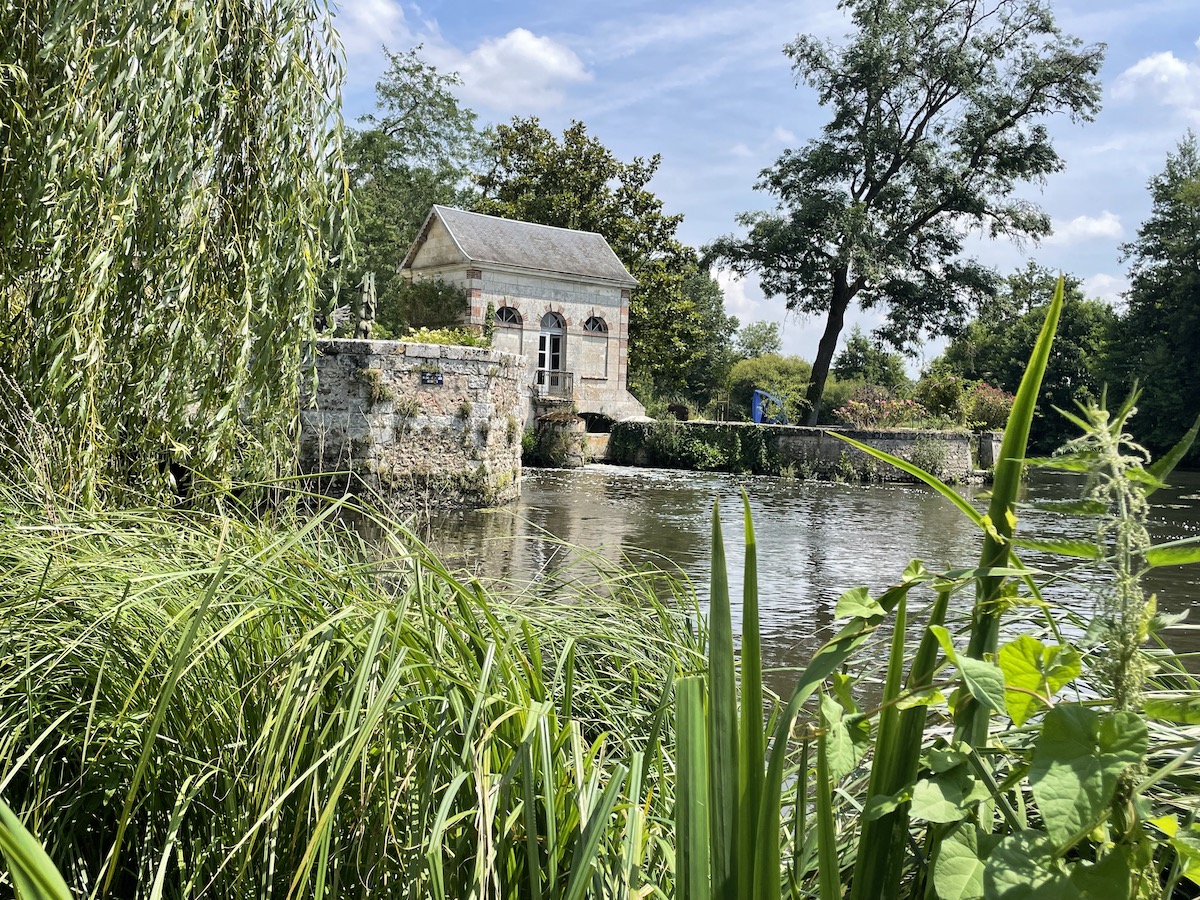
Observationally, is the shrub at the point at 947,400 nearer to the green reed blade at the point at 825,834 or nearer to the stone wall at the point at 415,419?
the stone wall at the point at 415,419

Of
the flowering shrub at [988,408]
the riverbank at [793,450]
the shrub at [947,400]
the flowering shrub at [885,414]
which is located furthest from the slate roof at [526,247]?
the flowering shrub at [988,408]

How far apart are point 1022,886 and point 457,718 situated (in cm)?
103

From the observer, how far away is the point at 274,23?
15.8 ft

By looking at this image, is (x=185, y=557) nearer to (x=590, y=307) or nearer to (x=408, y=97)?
(x=590, y=307)

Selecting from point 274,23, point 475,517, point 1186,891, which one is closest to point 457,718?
point 1186,891

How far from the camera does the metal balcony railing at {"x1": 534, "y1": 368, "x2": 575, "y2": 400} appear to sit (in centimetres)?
2484

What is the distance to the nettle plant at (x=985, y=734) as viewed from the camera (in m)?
0.88

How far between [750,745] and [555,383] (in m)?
24.3

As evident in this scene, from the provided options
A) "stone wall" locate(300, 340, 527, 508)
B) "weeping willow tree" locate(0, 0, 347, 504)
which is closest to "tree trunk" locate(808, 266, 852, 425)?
"stone wall" locate(300, 340, 527, 508)

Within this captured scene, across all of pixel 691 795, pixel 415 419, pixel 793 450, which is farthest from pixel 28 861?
pixel 793 450

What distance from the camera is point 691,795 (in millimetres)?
1083

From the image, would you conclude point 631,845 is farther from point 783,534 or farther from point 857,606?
point 783,534

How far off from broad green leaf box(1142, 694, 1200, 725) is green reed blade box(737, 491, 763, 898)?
0.37 metres

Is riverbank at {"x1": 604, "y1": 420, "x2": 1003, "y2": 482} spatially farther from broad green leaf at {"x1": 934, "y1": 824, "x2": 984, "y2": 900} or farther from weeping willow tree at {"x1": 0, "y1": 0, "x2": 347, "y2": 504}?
broad green leaf at {"x1": 934, "y1": 824, "x2": 984, "y2": 900}
